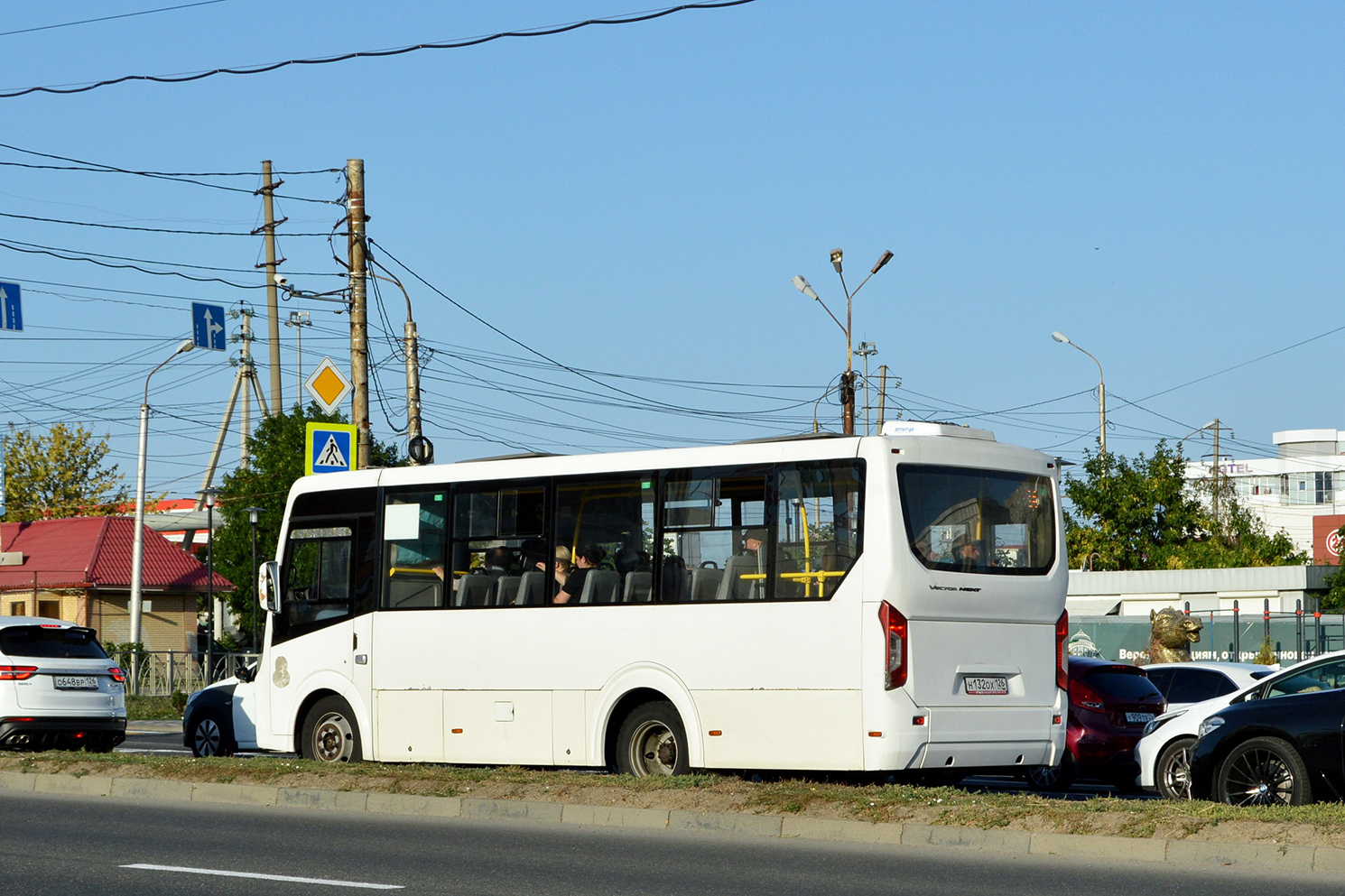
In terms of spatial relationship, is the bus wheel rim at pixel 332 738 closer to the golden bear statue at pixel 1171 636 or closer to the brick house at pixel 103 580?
the golden bear statue at pixel 1171 636

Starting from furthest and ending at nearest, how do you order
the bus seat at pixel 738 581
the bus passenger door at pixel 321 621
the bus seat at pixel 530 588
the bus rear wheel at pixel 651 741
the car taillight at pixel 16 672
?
the car taillight at pixel 16 672 < the bus passenger door at pixel 321 621 < the bus seat at pixel 530 588 < the bus rear wheel at pixel 651 741 < the bus seat at pixel 738 581

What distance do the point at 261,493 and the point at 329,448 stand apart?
36.0 meters

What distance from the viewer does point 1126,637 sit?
1442 inches

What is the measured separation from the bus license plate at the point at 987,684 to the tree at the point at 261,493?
141 feet

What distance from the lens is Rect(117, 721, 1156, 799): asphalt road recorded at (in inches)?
638

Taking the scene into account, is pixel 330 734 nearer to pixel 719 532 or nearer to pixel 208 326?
pixel 719 532

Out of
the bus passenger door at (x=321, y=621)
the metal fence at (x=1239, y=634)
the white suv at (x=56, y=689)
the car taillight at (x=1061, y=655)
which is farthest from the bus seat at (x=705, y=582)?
the metal fence at (x=1239, y=634)

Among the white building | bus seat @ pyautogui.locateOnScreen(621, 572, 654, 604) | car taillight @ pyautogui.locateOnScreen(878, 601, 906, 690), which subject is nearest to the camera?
car taillight @ pyautogui.locateOnScreen(878, 601, 906, 690)

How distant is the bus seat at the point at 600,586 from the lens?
47.1 feet

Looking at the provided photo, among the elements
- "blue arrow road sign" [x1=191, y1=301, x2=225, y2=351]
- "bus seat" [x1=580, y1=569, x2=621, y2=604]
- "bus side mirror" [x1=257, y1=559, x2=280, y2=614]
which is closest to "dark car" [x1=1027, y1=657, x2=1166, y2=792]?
"bus seat" [x1=580, y1=569, x2=621, y2=604]

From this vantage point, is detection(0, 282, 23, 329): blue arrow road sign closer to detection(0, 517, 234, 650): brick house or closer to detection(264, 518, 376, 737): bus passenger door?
detection(264, 518, 376, 737): bus passenger door

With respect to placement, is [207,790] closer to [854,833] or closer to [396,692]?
[396,692]

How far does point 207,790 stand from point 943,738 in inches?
249

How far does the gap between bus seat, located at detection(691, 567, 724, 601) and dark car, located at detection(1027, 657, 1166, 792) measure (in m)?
4.37
